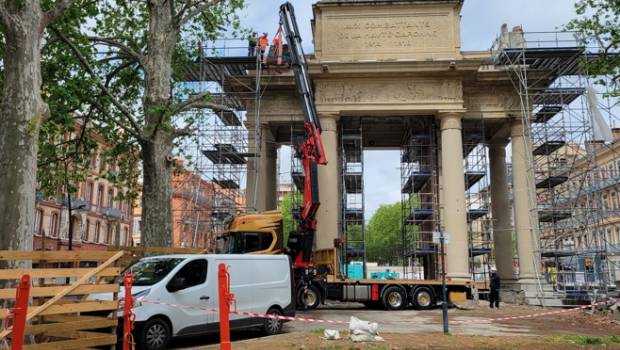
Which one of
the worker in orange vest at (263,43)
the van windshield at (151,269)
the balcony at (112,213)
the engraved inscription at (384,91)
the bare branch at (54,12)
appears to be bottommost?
the van windshield at (151,269)

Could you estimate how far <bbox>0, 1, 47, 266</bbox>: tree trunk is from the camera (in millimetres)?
9305

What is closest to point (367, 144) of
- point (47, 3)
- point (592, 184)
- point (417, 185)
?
point (417, 185)

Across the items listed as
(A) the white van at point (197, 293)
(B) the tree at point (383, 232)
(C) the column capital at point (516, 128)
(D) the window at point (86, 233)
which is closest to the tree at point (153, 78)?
(A) the white van at point (197, 293)

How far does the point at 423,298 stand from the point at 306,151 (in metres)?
8.03

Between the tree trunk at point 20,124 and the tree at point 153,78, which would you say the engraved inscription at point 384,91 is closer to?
the tree at point 153,78

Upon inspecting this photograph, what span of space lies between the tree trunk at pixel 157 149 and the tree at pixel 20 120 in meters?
4.88

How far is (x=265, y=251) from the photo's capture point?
62.9 ft

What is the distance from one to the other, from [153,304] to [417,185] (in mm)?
24049

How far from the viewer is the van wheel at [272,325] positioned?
1305cm

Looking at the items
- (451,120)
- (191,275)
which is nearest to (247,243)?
(191,275)

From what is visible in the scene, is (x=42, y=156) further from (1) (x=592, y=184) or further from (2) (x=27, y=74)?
(1) (x=592, y=184)

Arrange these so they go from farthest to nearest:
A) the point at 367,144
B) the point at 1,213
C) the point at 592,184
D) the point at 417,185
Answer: the point at 367,144 → the point at 417,185 → the point at 592,184 → the point at 1,213

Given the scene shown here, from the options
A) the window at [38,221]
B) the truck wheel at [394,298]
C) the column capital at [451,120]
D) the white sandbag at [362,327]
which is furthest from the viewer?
the window at [38,221]

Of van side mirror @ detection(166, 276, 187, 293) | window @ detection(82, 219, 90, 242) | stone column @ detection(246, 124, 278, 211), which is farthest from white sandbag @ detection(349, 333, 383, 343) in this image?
window @ detection(82, 219, 90, 242)
